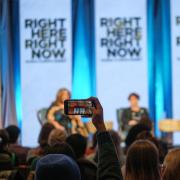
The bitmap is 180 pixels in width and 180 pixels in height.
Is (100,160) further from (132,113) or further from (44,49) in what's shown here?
(44,49)

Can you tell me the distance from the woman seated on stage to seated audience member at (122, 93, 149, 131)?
2.78ft

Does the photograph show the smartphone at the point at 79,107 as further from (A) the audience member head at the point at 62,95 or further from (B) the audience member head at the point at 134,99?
(B) the audience member head at the point at 134,99

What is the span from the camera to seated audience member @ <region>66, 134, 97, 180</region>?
3344 millimetres

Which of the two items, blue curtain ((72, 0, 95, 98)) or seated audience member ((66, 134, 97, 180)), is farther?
blue curtain ((72, 0, 95, 98))

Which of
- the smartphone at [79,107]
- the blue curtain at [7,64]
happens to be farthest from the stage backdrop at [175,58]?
the smartphone at [79,107]

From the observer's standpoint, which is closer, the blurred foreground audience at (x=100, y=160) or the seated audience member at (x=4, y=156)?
the blurred foreground audience at (x=100, y=160)

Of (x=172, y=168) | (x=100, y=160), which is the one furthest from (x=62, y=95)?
(x=100, y=160)

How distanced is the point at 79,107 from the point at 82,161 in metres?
1.43

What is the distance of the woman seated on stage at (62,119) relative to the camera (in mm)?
9048

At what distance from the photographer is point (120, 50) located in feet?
33.2

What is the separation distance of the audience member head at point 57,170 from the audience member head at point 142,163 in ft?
2.85

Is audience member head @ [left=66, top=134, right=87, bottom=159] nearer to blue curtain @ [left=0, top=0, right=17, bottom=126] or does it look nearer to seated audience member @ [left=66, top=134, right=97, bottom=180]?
seated audience member @ [left=66, top=134, right=97, bottom=180]

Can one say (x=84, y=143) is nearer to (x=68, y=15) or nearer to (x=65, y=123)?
(x=65, y=123)

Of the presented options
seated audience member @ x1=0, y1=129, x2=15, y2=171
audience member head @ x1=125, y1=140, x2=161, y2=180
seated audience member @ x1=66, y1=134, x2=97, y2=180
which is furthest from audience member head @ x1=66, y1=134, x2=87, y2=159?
audience member head @ x1=125, y1=140, x2=161, y2=180
